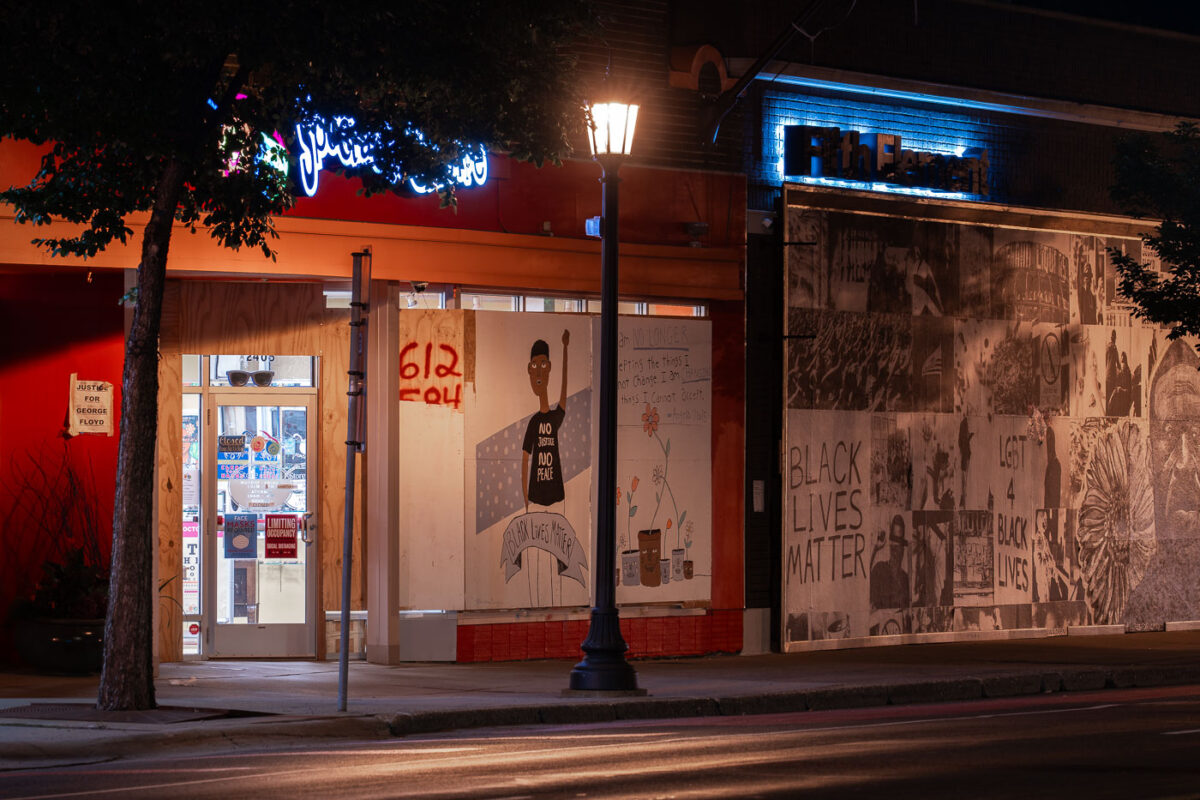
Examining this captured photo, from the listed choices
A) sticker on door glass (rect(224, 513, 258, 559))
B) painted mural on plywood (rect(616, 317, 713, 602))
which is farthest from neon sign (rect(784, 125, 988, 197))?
sticker on door glass (rect(224, 513, 258, 559))

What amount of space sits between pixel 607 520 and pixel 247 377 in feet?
15.5

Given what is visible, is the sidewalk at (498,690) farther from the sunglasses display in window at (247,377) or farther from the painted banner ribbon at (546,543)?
the sunglasses display in window at (247,377)

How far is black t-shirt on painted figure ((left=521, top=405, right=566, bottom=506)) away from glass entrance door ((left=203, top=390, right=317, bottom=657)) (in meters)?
2.41

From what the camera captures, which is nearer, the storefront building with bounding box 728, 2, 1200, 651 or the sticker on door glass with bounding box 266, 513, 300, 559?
the sticker on door glass with bounding box 266, 513, 300, 559

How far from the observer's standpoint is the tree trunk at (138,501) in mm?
12766

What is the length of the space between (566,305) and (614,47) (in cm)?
310

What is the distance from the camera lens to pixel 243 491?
1736 centimetres

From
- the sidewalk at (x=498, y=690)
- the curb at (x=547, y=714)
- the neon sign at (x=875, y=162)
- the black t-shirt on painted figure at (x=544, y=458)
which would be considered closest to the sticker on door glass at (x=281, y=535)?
the sidewalk at (x=498, y=690)

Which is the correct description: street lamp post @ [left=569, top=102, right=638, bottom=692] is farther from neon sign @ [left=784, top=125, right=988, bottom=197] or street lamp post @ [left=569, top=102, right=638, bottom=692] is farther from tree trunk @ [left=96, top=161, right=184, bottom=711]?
neon sign @ [left=784, top=125, right=988, bottom=197]

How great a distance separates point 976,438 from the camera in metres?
21.6

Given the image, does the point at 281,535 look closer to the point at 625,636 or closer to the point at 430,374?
the point at 430,374

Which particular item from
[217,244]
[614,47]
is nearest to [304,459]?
[217,244]

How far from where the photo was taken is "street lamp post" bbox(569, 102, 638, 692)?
14906 mm

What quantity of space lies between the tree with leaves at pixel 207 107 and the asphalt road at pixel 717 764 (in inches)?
103
